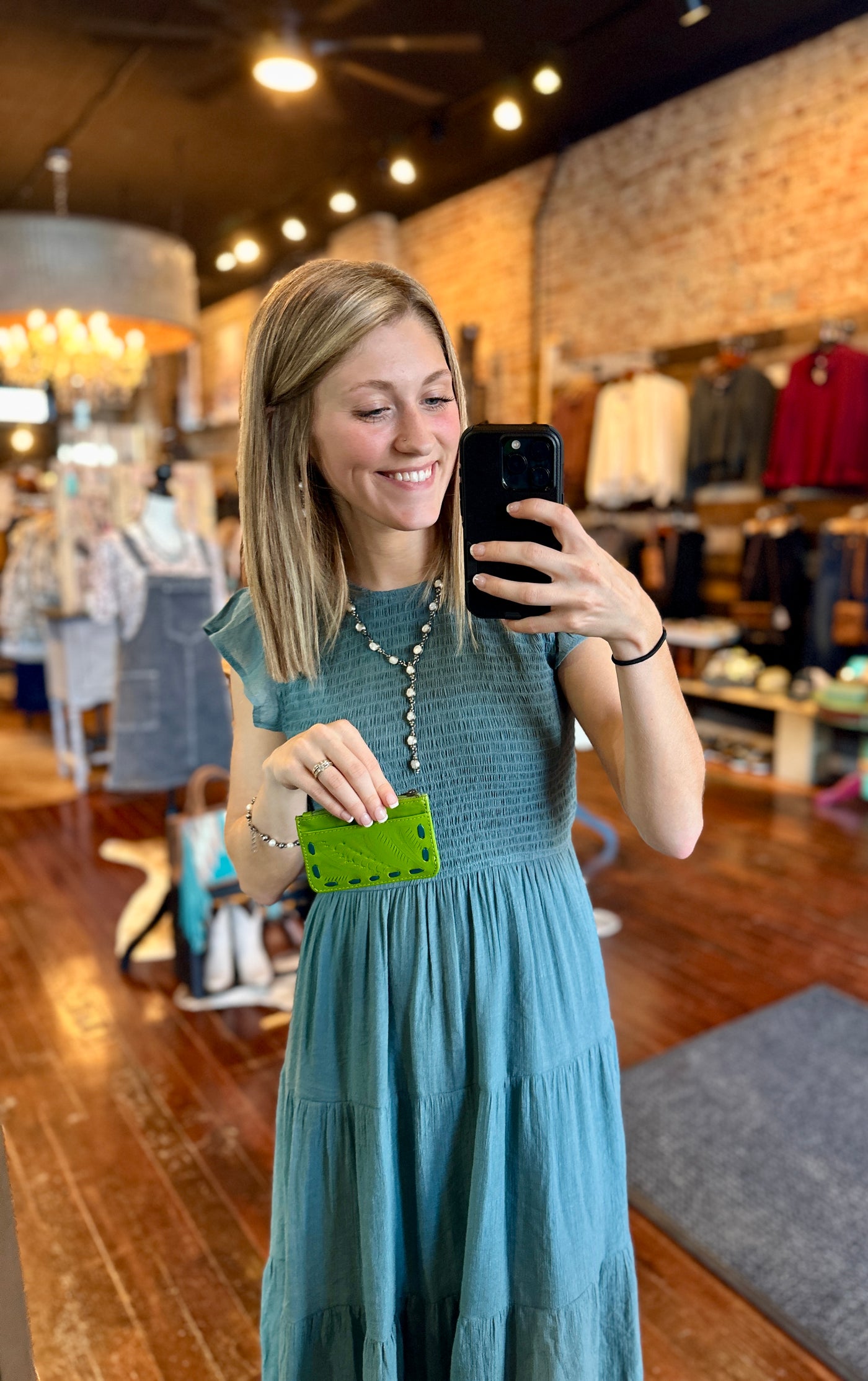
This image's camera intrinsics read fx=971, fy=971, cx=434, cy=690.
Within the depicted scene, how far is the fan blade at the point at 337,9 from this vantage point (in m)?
4.48

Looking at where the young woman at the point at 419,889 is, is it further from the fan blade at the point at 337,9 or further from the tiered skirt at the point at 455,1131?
the fan blade at the point at 337,9

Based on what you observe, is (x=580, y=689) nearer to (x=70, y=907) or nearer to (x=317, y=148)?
(x=70, y=907)

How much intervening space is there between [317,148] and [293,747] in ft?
24.7

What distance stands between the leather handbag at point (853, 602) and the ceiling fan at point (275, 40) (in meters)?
3.11

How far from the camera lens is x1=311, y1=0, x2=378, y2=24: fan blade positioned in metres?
4.48

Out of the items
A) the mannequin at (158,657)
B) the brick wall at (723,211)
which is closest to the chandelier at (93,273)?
the mannequin at (158,657)

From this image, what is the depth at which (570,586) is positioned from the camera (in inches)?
31.5

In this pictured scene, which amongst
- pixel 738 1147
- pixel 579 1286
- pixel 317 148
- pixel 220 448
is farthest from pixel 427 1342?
pixel 220 448

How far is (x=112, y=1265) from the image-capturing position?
2.01 meters

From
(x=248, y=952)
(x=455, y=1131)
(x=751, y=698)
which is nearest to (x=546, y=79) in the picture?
(x=751, y=698)

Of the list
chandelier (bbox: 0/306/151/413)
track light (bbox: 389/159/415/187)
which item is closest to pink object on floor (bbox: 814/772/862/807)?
chandelier (bbox: 0/306/151/413)

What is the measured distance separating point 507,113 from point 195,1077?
17.1 feet

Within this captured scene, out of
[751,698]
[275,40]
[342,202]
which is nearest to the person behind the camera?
[275,40]

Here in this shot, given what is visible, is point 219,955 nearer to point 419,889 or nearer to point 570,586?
point 419,889
